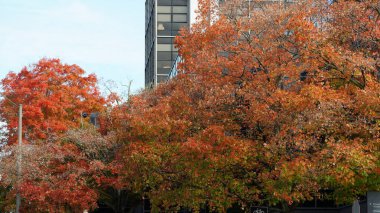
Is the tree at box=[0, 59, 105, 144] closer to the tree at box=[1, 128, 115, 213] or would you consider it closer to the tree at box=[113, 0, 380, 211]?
the tree at box=[1, 128, 115, 213]

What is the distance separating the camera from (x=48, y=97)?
5478 centimetres

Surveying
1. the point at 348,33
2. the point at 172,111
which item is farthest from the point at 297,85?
the point at 172,111

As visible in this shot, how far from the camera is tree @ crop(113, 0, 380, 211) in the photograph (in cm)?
2552

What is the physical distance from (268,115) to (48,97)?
100 ft

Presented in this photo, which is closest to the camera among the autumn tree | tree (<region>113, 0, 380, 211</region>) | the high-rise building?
tree (<region>113, 0, 380, 211</region>)

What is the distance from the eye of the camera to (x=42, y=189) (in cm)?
3788

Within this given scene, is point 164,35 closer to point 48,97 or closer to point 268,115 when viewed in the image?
point 48,97

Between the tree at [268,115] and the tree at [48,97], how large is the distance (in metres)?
20.2

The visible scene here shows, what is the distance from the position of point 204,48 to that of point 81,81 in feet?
99.1

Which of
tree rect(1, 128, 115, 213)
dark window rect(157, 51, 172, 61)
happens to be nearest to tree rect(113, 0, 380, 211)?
tree rect(1, 128, 115, 213)

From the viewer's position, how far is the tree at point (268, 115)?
2552 cm

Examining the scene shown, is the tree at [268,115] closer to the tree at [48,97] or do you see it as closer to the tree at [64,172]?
the tree at [64,172]

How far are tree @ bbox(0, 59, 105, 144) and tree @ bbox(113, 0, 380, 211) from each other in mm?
20167

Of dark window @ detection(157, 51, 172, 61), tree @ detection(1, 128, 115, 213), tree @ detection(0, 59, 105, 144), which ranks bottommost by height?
tree @ detection(1, 128, 115, 213)
